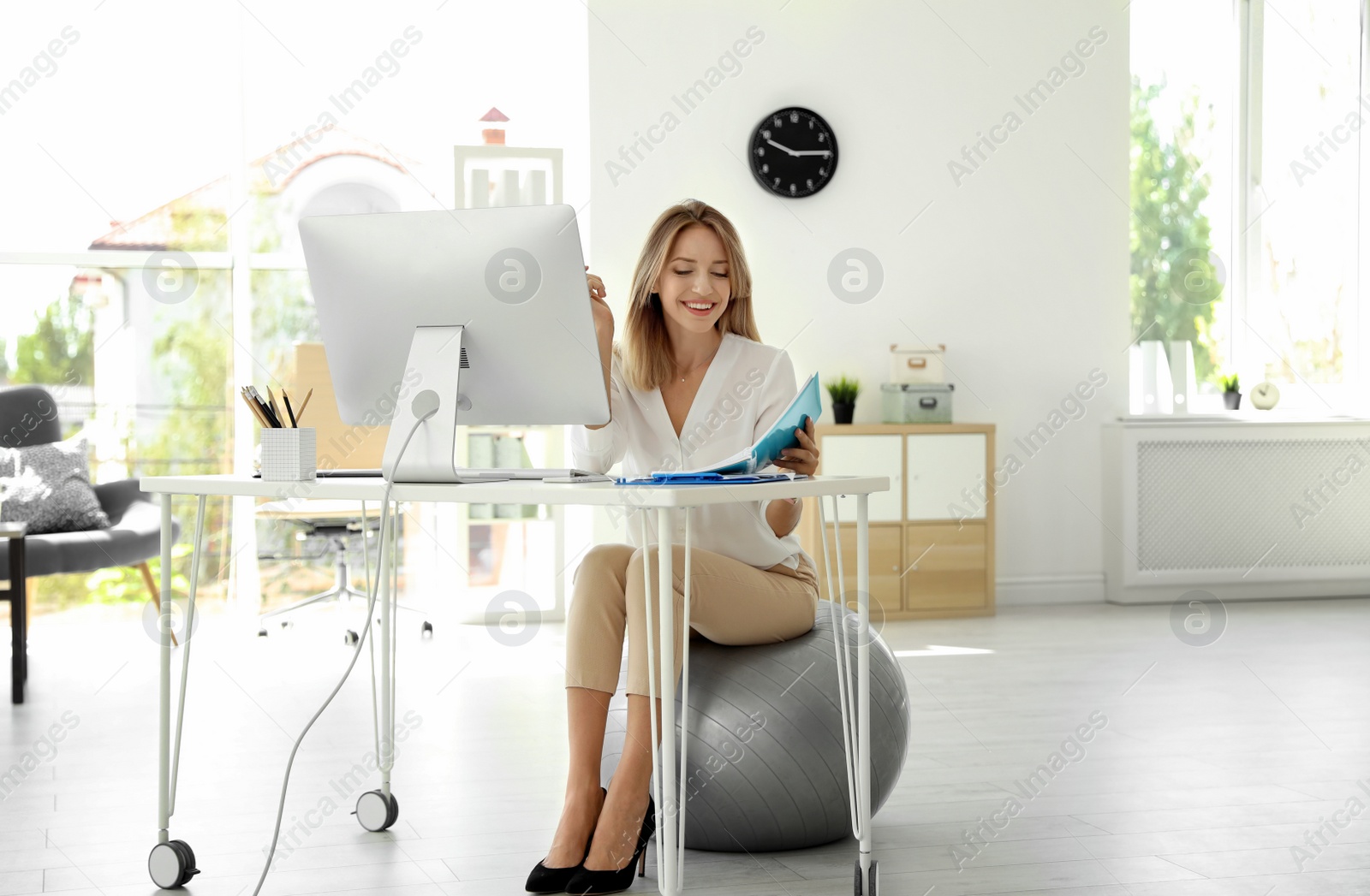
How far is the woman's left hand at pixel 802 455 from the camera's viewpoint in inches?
65.4

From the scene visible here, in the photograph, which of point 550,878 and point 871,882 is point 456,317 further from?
point 871,882

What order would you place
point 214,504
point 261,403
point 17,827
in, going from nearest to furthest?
point 261,403
point 17,827
point 214,504

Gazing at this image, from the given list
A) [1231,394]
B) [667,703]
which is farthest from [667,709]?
[1231,394]

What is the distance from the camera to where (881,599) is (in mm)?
4398

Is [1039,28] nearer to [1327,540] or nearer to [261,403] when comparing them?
[1327,540]

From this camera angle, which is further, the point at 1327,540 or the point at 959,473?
the point at 1327,540

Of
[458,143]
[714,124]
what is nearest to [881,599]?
[714,124]

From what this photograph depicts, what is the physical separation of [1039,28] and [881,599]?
7.70 feet

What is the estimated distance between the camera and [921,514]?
4.44 m

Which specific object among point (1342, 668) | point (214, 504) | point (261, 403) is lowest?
point (1342, 668)

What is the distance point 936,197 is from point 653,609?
3.42 m

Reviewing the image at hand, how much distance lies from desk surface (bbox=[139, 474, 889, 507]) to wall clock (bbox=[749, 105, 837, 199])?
9.80 feet

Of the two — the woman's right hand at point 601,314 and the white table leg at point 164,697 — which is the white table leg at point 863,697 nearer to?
the woman's right hand at point 601,314

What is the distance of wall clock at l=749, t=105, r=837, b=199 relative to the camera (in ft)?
15.0
